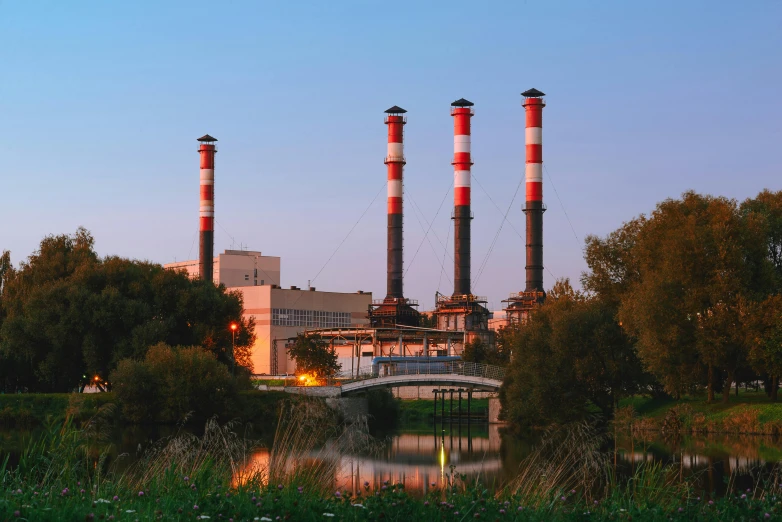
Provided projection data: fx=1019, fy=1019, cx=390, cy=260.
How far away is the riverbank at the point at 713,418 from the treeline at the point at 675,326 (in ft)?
2.92

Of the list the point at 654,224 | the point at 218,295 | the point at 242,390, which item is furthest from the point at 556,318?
the point at 218,295

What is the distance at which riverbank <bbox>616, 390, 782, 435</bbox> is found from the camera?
122ft

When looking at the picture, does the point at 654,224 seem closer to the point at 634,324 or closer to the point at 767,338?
the point at 634,324

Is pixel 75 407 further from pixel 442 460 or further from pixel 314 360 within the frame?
pixel 314 360

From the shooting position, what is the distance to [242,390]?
47.2 metres

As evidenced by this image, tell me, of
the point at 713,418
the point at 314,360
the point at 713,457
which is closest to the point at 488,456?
the point at 713,457

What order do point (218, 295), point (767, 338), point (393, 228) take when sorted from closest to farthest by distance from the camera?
point (767, 338) → point (218, 295) → point (393, 228)

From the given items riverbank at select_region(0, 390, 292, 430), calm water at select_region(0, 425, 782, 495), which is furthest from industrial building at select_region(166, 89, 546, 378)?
calm water at select_region(0, 425, 782, 495)

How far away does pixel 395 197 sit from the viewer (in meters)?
71.3

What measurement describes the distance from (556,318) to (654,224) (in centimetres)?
591

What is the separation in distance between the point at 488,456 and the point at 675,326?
10.3 m

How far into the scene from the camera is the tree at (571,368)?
40.5 meters

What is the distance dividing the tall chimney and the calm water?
Answer: 29611 millimetres

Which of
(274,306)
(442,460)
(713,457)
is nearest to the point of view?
(713,457)
